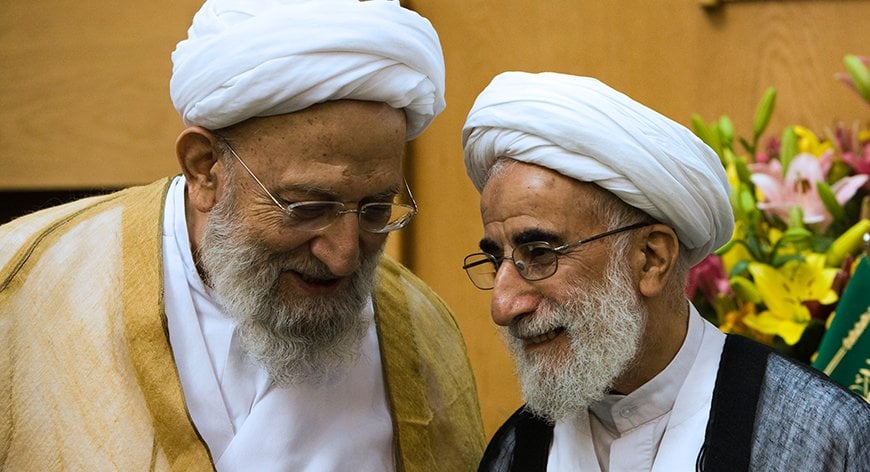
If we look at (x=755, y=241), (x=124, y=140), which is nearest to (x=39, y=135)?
(x=124, y=140)

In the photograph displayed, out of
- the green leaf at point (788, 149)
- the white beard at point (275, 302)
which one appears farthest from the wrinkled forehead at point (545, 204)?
the green leaf at point (788, 149)

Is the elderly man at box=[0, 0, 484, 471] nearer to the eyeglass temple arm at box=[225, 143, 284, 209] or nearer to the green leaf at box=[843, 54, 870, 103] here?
the eyeglass temple arm at box=[225, 143, 284, 209]

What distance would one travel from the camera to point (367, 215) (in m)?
2.93

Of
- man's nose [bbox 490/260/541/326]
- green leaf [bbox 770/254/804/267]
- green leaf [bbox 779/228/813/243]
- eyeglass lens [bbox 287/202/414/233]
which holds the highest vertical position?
eyeglass lens [bbox 287/202/414/233]

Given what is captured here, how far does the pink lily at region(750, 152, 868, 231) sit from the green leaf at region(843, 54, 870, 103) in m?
0.29

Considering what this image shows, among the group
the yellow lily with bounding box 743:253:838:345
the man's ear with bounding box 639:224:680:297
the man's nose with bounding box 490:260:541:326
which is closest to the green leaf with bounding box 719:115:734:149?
the yellow lily with bounding box 743:253:838:345

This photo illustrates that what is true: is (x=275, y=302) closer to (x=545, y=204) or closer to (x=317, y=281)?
(x=317, y=281)

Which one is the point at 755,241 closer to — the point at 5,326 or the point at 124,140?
the point at 5,326

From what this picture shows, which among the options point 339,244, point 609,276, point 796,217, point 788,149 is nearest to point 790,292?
point 796,217

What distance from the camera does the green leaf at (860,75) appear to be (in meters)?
3.95

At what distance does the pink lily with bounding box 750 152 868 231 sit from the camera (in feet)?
12.2

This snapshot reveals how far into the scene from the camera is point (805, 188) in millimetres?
3762

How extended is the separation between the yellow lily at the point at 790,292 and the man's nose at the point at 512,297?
3.61 ft

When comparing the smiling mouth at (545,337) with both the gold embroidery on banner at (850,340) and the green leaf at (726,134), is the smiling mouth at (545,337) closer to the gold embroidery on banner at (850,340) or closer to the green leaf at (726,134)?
the gold embroidery on banner at (850,340)
